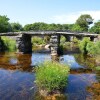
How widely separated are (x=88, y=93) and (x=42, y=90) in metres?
3.79

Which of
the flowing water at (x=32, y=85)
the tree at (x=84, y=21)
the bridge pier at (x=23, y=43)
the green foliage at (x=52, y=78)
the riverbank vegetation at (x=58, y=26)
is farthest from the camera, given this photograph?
the tree at (x=84, y=21)

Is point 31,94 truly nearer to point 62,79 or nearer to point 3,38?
point 62,79

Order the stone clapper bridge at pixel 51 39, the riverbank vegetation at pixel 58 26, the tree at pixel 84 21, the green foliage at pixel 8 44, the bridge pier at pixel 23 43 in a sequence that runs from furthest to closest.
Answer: the tree at pixel 84 21 → the riverbank vegetation at pixel 58 26 → the green foliage at pixel 8 44 → the bridge pier at pixel 23 43 → the stone clapper bridge at pixel 51 39

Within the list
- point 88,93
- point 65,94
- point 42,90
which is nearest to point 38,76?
point 42,90

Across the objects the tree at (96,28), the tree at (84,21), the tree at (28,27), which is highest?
the tree at (84,21)

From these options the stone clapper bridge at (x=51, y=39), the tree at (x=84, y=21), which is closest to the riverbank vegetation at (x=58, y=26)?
the tree at (x=84, y=21)

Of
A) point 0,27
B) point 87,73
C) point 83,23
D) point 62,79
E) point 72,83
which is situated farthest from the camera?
point 83,23

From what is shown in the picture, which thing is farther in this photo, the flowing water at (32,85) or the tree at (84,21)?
the tree at (84,21)

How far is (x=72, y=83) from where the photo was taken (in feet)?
85.3

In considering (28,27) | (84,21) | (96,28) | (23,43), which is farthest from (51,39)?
(28,27)

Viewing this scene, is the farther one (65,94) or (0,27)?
(0,27)

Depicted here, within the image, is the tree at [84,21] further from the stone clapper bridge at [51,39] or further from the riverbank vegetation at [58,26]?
the stone clapper bridge at [51,39]

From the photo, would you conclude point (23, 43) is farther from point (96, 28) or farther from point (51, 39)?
point (96, 28)

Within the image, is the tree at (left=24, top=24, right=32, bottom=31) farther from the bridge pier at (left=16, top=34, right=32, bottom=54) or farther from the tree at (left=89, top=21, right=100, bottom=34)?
the bridge pier at (left=16, top=34, right=32, bottom=54)
